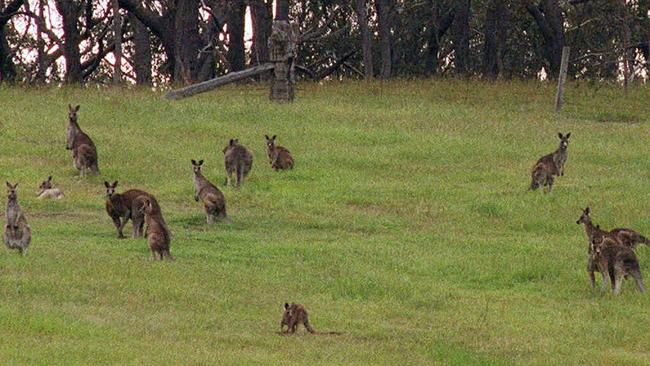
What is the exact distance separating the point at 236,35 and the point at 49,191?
26.3 meters

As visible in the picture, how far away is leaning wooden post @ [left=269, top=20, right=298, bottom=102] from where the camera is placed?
38.5 m

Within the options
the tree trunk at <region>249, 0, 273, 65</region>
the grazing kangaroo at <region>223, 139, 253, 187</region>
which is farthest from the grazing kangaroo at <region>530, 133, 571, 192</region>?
the tree trunk at <region>249, 0, 273, 65</region>

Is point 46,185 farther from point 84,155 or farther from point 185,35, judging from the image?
point 185,35

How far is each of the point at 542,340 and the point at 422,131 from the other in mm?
18202

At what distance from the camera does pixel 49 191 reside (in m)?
26.3

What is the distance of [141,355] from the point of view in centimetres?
1450

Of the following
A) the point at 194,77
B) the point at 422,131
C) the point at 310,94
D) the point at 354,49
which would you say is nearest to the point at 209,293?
the point at 422,131

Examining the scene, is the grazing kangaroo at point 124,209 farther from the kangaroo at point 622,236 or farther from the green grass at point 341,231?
the kangaroo at point 622,236

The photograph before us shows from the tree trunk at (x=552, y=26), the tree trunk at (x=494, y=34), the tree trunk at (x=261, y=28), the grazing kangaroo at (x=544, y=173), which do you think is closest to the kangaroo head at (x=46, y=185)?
the grazing kangaroo at (x=544, y=173)

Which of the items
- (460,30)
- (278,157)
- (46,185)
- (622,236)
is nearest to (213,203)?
(46,185)

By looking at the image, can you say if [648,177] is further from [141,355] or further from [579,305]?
[141,355]

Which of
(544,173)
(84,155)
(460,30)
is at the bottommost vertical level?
(544,173)

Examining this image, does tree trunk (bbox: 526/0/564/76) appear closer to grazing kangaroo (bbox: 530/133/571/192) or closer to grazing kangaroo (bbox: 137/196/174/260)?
grazing kangaroo (bbox: 530/133/571/192)

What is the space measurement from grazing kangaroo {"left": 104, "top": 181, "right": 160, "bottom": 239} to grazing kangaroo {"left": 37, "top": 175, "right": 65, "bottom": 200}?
375 centimetres
